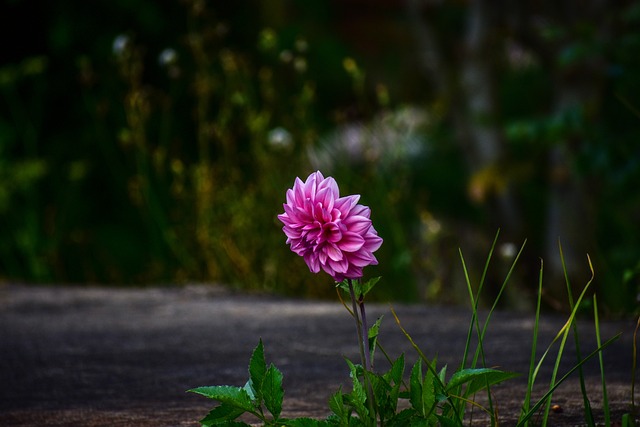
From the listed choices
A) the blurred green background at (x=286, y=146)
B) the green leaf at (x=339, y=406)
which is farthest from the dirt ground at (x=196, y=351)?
the blurred green background at (x=286, y=146)

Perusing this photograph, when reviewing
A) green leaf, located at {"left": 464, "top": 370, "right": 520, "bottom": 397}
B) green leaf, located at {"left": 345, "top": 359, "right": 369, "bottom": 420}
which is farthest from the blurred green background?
green leaf, located at {"left": 345, "top": 359, "right": 369, "bottom": 420}

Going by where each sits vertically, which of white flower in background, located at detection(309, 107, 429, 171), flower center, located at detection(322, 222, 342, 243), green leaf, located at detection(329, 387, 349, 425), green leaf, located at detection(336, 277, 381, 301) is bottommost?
green leaf, located at detection(329, 387, 349, 425)

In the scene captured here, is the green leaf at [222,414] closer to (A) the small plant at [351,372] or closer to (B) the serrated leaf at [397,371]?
(A) the small plant at [351,372]

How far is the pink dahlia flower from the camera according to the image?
1.17m

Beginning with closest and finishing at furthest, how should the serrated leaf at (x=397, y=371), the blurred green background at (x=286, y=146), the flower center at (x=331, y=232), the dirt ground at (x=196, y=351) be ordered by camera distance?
the flower center at (x=331, y=232), the serrated leaf at (x=397, y=371), the dirt ground at (x=196, y=351), the blurred green background at (x=286, y=146)

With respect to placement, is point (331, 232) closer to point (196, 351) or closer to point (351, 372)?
point (351, 372)

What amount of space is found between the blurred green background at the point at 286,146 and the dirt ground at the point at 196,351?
783 millimetres

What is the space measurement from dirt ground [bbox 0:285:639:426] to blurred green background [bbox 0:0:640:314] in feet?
2.57

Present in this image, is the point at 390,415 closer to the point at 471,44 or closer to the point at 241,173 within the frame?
the point at 471,44

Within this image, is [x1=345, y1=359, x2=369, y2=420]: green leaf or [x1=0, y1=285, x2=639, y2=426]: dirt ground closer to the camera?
[x1=345, y1=359, x2=369, y2=420]: green leaf

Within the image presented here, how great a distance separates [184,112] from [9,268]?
137 centimetres

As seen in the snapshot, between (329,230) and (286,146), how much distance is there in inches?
113

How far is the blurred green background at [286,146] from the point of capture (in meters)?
4.06

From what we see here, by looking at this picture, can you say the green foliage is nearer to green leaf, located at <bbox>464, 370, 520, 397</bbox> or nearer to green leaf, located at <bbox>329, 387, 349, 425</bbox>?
green leaf, located at <bbox>329, 387, 349, 425</bbox>
